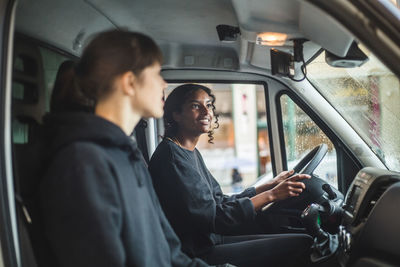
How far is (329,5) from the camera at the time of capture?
1.07 meters

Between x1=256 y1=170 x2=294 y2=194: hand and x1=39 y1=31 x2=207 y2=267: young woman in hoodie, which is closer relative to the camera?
x1=39 y1=31 x2=207 y2=267: young woman in hoodie

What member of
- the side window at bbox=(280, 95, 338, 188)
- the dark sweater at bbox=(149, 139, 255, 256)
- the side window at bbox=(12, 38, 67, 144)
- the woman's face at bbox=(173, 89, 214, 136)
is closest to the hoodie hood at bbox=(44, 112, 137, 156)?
the side window at bbox=(12, 38, 67, 144)

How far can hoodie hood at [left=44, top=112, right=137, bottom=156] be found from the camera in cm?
115

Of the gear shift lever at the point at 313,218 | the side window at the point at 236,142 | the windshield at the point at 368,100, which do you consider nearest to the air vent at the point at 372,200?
the gear shift lever at the point at 313,218

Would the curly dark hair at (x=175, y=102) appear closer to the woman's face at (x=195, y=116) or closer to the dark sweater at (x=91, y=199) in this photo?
the woman's face at (x=195, y=116)

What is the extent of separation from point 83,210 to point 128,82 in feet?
1.25

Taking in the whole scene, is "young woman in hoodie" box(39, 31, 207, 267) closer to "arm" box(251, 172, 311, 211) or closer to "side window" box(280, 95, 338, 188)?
"arm" box(251, 172, 311, 211)

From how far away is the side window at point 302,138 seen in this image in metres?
2.83

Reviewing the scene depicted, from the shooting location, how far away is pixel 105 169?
1.13 m

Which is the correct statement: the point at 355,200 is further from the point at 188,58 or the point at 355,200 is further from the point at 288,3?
the point at 188,58

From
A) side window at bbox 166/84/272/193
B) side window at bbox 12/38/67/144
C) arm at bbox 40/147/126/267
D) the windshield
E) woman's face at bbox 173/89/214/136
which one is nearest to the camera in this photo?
arm at bbox 40/147/126/267

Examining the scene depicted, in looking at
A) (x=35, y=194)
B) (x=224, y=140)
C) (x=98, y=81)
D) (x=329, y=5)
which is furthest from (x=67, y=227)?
(x=224, y=140)

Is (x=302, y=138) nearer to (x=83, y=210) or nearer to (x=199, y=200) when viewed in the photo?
(x=199, y=200)

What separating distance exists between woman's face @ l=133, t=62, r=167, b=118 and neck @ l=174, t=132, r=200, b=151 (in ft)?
3.15
